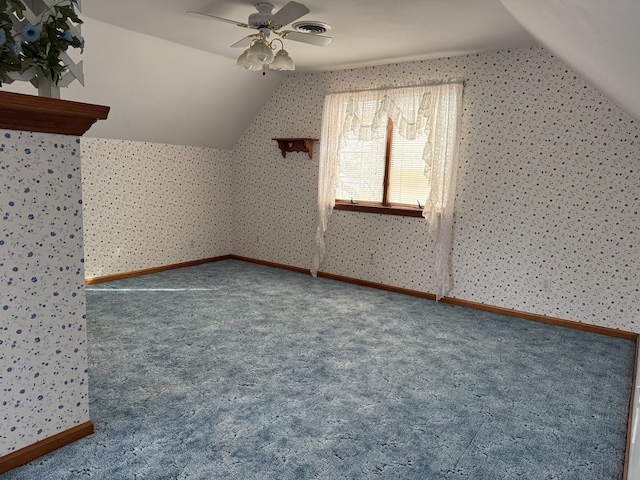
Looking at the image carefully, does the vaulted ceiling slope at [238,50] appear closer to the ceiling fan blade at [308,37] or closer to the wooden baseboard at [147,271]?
the ceiling fan blade at [308,37]

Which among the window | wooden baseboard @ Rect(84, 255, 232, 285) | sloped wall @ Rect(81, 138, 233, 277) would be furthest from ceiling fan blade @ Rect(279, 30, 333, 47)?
wooden baseboard @ Rect(84, 255, 232, 285)

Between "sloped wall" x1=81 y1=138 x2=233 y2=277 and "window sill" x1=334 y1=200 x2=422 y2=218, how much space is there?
189 cm

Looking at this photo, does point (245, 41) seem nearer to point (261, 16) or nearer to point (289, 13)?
point (261, 16)

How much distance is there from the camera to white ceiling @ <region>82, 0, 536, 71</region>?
304cm

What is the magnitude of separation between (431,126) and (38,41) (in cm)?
347

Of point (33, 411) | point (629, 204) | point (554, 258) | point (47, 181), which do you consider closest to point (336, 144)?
point (554, 258)

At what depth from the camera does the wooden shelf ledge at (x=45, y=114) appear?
167cm

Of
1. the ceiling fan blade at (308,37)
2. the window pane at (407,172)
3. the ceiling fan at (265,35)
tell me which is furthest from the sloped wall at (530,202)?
the ceiling fan at (265,35)

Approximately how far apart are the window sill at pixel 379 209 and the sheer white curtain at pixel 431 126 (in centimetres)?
19

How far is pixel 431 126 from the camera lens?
438cm

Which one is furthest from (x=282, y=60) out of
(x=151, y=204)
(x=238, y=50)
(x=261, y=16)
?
(x=151, y=204)

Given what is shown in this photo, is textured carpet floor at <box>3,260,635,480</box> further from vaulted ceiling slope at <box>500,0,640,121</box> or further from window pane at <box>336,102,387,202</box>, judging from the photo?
vaulted ceiling slope at <box>500,0,640,121</box>

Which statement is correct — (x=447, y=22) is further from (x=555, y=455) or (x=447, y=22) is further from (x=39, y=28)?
(x=555, y=455)

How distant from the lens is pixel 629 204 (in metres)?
3.54
